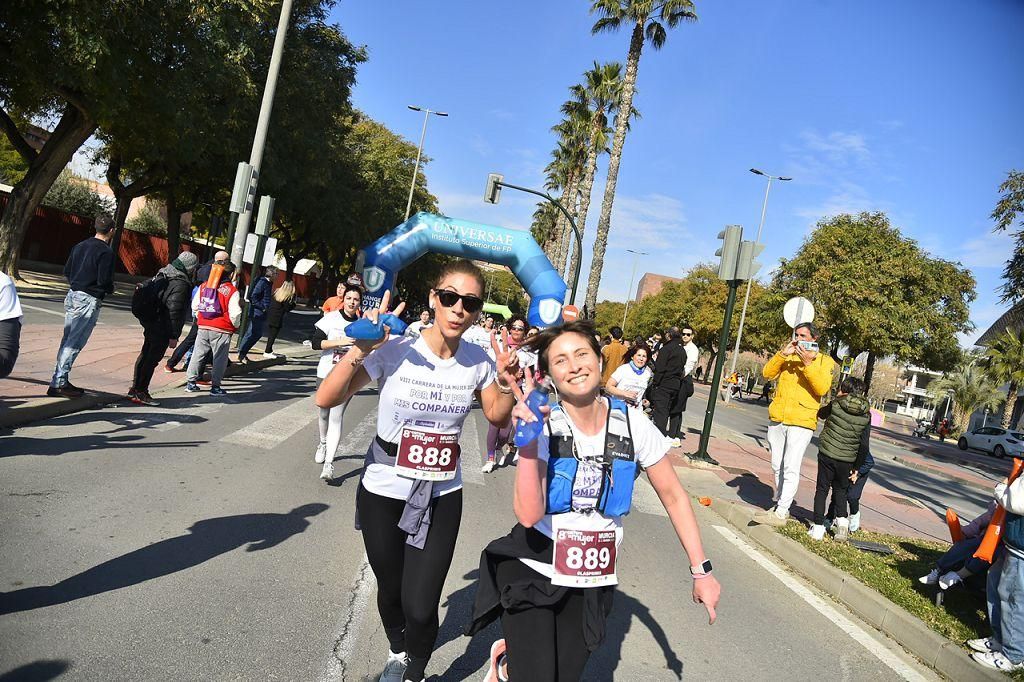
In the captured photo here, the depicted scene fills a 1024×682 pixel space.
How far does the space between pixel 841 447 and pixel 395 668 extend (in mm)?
5574

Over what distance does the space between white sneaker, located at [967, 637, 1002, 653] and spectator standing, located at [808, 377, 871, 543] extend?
2.39m

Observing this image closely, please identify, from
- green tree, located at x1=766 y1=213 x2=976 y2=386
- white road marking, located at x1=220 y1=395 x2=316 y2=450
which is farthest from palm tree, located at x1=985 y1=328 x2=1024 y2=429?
white road marking, located at x1=220 y1=395 x2=316 y2=450

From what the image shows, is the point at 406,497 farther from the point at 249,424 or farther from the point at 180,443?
the point at 249,424

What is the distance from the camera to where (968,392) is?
154 feet

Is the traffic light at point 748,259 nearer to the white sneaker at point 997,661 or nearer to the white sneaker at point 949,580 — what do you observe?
the white sneaker at point 949,580

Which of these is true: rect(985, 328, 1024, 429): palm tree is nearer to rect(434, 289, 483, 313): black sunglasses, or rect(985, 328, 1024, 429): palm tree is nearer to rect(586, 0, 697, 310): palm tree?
rect(586, 0, 697, 310): palm tree

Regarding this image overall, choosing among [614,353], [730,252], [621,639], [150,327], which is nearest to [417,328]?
[621,639]

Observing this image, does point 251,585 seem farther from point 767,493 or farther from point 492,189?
point 492,189

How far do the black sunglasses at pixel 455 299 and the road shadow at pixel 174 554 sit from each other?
2.46 meters

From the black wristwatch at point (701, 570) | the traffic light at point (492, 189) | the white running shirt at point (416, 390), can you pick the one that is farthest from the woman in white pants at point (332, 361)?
the traffic light at point (492, 189)

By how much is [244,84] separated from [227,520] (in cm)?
1698

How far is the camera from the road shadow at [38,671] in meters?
2.89

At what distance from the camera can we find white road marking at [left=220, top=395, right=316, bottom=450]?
796cm

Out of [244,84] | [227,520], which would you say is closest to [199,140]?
[244,84]
